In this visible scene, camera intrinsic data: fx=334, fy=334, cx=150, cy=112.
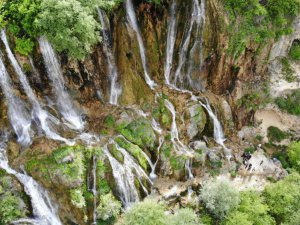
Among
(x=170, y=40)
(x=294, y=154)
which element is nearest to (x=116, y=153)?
(x=170, y=40)

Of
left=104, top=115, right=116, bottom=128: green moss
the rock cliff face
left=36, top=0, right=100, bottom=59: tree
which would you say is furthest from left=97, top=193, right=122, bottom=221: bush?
left=36, top=0, right=100, bottom=59: tree

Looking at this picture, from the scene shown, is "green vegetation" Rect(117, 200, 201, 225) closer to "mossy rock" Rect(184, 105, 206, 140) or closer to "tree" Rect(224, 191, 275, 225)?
"tree" Rect(224, 191, 275, 225)

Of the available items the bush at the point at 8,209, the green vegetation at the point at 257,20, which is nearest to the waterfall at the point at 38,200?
the bush at the point at 8,209

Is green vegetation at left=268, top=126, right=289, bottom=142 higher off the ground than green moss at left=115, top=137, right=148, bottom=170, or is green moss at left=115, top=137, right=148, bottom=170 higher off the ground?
green moss at left=115, top=137, right=148, bottom=170

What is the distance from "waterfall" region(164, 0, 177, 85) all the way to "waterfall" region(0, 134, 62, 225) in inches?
520

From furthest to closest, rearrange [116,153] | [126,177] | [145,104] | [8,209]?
[145,104] → [116,153] → [126,177] → [8,209]

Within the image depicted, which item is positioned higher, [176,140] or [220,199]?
[176,140]

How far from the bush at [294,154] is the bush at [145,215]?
501 inches

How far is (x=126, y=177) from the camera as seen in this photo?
67.1 feet

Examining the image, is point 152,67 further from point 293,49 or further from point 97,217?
point 293,49

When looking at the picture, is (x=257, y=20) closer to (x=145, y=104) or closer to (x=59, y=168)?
(x=145, y=104)

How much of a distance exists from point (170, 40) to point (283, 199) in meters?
13.9

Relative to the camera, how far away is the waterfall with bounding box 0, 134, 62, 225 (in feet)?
59.7

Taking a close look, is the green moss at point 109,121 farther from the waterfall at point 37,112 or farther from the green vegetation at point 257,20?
the green vegetation at point 257,20
